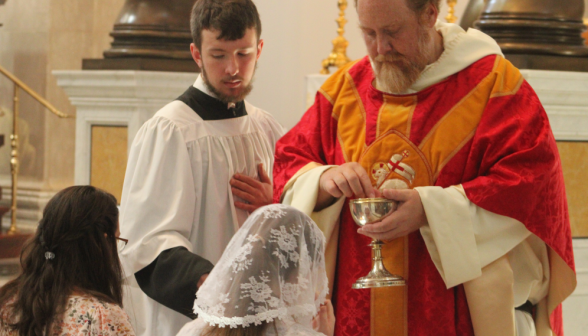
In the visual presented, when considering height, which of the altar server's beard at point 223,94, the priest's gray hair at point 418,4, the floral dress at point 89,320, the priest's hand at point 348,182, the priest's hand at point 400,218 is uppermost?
the priest's gray hair at point 418,4

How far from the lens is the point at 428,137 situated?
2568mm

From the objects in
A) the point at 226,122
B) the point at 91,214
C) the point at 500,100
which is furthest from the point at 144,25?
the point at 500,100

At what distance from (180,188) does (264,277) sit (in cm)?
84

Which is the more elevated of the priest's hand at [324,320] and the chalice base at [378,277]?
the chalice base at [378,277]

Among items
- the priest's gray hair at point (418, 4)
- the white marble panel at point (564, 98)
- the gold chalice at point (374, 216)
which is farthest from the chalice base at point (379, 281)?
the white marble panel at point (564, 98)

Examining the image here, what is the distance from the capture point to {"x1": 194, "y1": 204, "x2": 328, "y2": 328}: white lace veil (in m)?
2.00

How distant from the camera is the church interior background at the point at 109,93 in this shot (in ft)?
13.5

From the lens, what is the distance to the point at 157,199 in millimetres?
2746

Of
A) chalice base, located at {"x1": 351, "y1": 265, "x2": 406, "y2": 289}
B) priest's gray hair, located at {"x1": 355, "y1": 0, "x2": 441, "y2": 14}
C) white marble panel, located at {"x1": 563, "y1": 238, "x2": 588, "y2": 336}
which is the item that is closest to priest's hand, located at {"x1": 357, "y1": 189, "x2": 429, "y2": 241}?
chalice base, located at {"x1": 351, "y1": 265, "x2": 406, "y2": 289}

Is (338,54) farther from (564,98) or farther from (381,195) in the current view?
(381,195)

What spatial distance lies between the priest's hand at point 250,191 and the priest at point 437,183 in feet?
0.70

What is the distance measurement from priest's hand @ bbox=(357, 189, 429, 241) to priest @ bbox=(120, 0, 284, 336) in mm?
583

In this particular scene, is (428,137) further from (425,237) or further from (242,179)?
(242,179)

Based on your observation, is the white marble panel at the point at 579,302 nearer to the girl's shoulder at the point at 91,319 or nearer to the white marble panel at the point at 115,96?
the white marble panel at the point at 115,96
